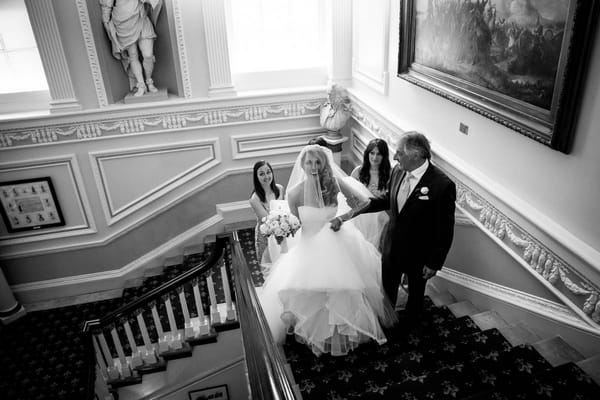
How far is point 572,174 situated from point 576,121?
30 centimetres

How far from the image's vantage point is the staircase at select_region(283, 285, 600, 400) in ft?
7.86

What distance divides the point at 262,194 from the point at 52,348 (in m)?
3.36

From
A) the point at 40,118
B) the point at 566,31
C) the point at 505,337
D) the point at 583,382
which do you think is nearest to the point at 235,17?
the point at 40,118

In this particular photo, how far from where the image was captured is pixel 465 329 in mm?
3270

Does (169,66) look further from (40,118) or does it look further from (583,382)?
(583,382)

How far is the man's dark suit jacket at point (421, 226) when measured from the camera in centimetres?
307

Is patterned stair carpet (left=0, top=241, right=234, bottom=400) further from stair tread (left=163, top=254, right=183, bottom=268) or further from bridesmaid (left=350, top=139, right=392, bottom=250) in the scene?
bridesmaid (left=350, top=139, right=392, bottom=250)

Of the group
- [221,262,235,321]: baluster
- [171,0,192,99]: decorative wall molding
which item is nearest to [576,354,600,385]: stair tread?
[221,262,235,321]: baluster

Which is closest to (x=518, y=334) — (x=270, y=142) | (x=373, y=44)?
→ (x=373, y=44)

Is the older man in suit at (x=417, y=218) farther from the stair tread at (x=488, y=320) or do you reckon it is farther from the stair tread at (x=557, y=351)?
the stair tread at (x=557, y=351)

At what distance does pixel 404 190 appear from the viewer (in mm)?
3225

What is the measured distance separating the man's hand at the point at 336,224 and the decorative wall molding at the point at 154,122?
292 cm

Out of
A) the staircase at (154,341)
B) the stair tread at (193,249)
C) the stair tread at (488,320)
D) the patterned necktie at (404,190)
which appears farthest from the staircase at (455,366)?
the stair tread at (193,249)

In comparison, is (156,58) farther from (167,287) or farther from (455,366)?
(455,366)
